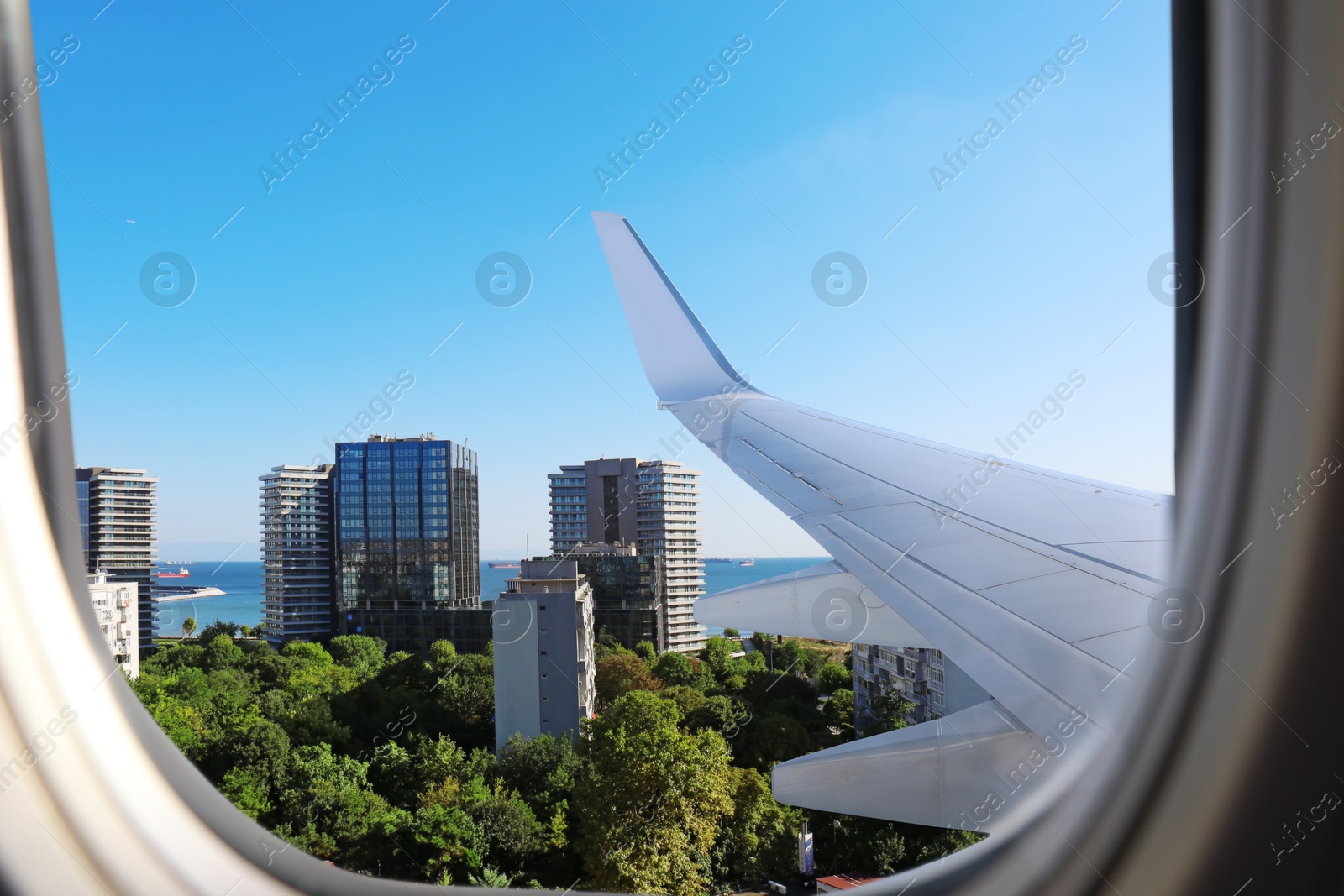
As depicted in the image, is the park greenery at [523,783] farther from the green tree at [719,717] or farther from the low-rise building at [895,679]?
the low-rise building at [895,679]

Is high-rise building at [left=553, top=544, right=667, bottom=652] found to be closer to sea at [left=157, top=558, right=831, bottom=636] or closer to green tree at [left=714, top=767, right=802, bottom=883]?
sea at [left=157, top=558, right=831, bottom=636]

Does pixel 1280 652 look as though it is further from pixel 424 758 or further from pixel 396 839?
pixel 424 758

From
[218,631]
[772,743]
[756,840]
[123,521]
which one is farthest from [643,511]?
[756,840]

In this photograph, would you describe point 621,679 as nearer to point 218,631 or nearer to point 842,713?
point 842,713

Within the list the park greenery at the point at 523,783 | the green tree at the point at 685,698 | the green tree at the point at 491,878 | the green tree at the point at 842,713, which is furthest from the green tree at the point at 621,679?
the green tree at the point at 491,878

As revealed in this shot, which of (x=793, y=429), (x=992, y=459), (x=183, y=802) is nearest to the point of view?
(x=183, y=802)

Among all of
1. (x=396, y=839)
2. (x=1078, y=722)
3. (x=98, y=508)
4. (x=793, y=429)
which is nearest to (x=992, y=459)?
(x=793, y=429)
